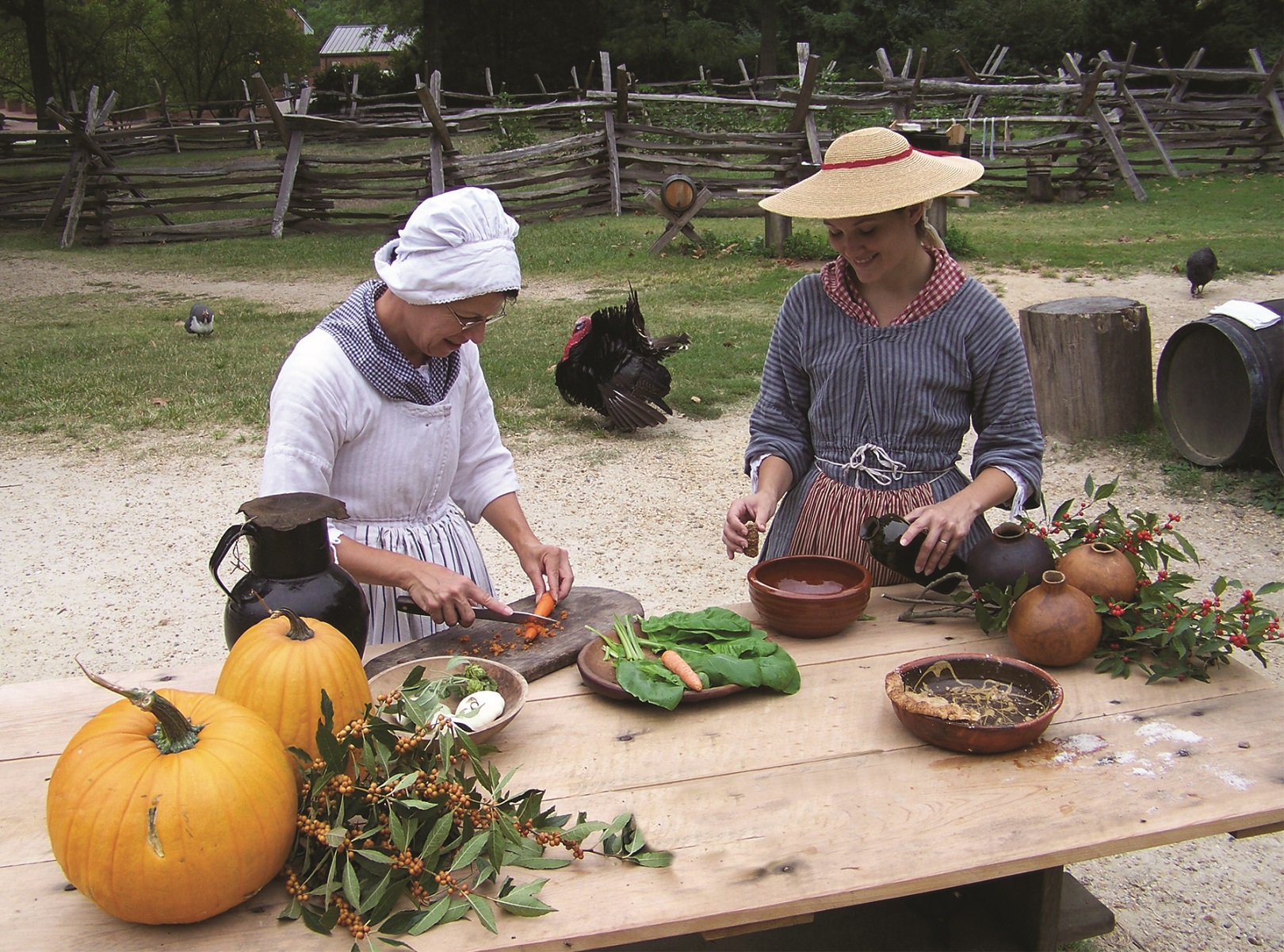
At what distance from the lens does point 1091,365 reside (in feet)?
21.6

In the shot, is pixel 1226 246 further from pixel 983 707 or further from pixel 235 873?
pixel 235 873

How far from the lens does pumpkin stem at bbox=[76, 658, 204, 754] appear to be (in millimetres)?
1471

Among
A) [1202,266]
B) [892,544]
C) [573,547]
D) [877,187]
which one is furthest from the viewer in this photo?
[1202,266]

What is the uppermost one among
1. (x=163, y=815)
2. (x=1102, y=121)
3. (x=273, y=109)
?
(x=273, y=109)

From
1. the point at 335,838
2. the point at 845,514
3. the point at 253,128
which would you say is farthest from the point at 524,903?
the point at 253,128

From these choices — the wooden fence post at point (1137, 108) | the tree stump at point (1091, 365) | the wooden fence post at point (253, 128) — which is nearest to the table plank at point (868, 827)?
the tree stump at point (1091, 365)

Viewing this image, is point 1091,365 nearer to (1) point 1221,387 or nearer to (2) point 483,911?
(1) point 1221,387

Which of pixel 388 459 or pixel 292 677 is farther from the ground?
pixel 388 459

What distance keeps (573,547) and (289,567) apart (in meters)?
3.51

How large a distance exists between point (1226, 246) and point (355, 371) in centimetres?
1251

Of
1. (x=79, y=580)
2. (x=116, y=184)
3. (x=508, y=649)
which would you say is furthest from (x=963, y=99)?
(x=508, y=649)

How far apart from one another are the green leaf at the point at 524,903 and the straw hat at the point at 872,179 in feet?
5.41

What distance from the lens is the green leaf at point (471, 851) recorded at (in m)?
1.58

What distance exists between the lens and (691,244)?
13680mm
